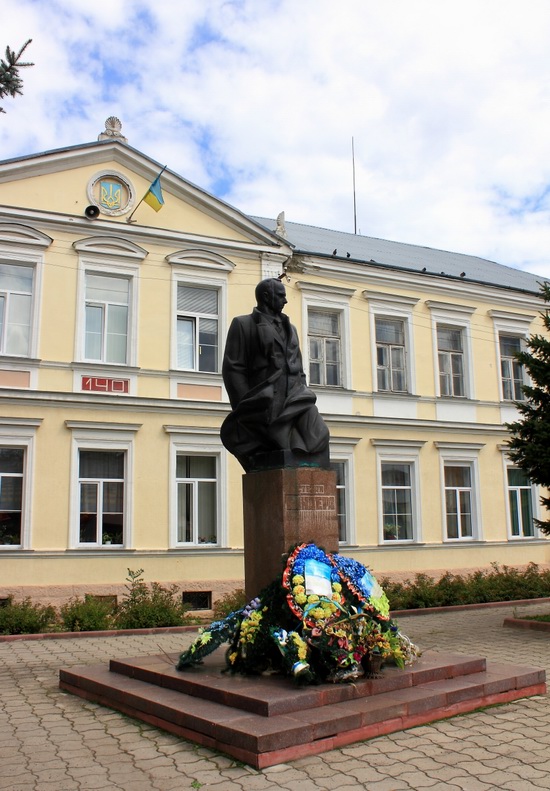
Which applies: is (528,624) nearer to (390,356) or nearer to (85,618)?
(85,618)

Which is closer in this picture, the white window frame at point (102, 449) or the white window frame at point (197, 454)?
the white window frame at point (102, 449)

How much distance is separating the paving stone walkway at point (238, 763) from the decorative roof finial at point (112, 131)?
1130cm

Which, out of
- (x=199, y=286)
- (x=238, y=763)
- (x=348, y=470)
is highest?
(x=199, y=286)

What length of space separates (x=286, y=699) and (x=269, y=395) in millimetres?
2600

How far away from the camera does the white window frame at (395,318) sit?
17.4m

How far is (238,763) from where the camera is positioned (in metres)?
4.51

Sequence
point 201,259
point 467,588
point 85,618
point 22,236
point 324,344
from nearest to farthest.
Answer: point 85,618 < point 22,236 < point 467,588 < point 201,259 < point 324,344

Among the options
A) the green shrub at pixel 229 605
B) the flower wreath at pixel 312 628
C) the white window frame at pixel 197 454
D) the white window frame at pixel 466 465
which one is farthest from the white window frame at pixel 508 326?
the flower wreath at pixel 312 628

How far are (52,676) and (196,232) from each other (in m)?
9.83

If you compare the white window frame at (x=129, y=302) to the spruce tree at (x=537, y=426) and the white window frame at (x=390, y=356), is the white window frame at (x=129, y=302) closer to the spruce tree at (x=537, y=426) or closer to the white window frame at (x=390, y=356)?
the white window frame at (x=390, y=356)

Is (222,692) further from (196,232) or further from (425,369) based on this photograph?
(425,369)

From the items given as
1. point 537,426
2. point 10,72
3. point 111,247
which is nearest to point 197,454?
point 111,247

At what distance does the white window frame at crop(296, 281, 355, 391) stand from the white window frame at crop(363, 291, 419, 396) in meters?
0.63

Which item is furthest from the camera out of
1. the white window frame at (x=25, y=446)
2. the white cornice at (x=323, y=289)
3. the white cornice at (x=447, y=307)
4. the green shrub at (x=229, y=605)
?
the white cornice at (x=447, y=307)
